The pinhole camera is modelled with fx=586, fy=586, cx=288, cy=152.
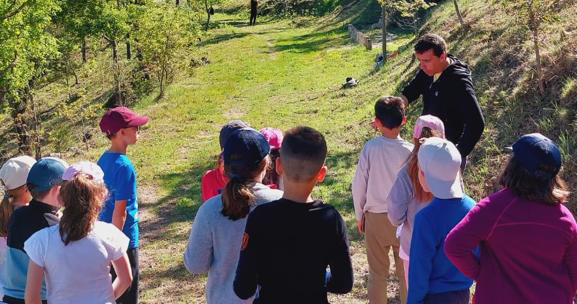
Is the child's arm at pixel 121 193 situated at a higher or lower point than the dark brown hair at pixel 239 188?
lower

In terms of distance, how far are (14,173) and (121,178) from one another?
80 centimetres

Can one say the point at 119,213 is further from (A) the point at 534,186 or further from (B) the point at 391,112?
(A) the point at 534,186

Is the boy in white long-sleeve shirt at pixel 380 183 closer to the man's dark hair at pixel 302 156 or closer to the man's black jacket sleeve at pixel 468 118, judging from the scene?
the man's black jacket sleeve at pixel 468 118

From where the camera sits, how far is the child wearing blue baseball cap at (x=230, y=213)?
2.98 m

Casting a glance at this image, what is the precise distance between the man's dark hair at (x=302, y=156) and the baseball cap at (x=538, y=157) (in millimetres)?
939

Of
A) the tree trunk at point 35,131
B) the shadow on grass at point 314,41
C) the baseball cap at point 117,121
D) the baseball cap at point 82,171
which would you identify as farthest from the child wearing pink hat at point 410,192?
the shadow on grass at point 314,41

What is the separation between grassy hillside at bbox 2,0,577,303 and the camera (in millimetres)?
7621

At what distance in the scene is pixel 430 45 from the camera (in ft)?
15.6

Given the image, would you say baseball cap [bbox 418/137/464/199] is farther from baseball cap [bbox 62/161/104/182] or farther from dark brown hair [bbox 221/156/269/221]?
baseball cap [bbox 62/161/104/182]

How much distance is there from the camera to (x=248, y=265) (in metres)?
2.69

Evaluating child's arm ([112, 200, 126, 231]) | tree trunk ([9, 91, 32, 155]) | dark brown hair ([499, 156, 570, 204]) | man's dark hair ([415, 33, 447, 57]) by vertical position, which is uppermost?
man's dark hair ([415, 33, 447, 57])

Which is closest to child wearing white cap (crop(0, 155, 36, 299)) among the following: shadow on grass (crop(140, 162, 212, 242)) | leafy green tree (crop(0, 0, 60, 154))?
shadow on grass (crop(140, 162, 212, 242))

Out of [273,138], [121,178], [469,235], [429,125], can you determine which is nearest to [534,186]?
[469,235]

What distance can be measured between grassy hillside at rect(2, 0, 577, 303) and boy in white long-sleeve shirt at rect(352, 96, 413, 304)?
1.32m
